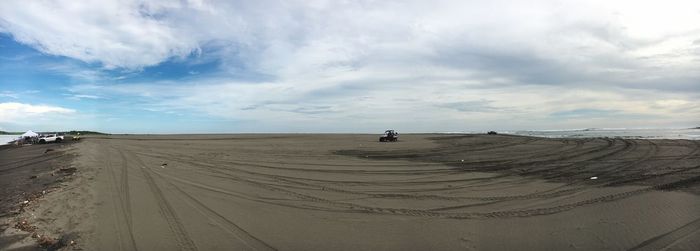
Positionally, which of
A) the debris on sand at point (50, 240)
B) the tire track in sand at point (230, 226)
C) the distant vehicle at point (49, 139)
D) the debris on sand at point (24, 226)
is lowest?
the debris on sand at point (50, 240)

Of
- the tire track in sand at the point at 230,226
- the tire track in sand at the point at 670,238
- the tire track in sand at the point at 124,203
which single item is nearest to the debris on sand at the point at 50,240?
the tire track in sand at the point at 124,203

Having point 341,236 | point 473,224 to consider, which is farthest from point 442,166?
point 341,236

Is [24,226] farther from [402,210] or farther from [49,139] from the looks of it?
[49,139]

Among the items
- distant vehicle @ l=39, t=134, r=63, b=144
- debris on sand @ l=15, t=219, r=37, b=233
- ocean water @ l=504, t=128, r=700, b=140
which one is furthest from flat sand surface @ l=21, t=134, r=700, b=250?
distant vehicle @ l=39, t=134, r=63, b=144

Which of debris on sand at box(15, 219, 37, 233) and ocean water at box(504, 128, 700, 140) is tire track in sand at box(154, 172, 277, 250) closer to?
debris on sand at box(15, 219, 37, 233)

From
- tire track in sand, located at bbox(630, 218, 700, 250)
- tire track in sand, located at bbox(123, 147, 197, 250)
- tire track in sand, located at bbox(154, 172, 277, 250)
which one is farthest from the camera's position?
tire track in sand, located at bbox(123, 147, 197, 250)

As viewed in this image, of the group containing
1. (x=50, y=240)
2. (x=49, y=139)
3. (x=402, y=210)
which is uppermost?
(x=49, y=139)

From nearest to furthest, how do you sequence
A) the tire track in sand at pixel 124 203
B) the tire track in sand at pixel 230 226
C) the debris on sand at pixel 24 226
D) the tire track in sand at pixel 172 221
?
the tire track in sand at pixel 230 226
the tire track in sand at pixel 172 221
the tire track in sand at pixel 124 203
the debris on sand at pixel 24 226

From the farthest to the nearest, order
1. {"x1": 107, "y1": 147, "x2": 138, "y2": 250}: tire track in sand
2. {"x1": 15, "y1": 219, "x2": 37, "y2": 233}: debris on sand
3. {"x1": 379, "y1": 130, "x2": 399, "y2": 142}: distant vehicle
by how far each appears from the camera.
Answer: {"x1": 379, "y1": 130, "x2": 399, "y2": 142}: distant vehicle
{"x1": 15, "y1": 219, "x2": 37, "y2": 233}: debris on sand
{"x1": 107, "y1": 147, "x2": 138, "y2": 250}: tire track in sand

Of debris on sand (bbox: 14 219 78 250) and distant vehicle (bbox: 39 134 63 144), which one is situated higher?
distant vehicle (bbox: 39 134 63 144)

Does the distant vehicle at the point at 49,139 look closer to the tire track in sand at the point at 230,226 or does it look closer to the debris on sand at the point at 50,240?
the tire track in sand at the point at 230,226

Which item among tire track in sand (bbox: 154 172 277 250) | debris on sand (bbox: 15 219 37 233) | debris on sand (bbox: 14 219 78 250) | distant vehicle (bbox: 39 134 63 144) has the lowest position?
debris on sand (bbox: 14 219 78 250)

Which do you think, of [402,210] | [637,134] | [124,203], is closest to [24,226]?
[124,203]

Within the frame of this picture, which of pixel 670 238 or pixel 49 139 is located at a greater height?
pixel 49 139
